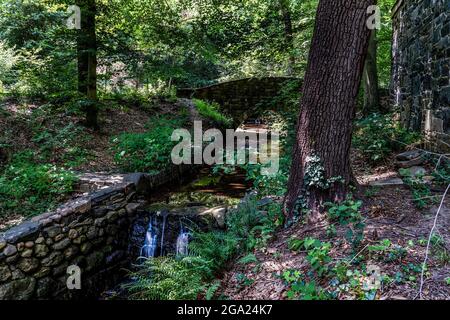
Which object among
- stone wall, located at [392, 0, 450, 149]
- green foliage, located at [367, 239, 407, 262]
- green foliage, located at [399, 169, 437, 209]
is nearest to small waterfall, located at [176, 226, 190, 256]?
green foliage, located at [367, 239, 407, 262]

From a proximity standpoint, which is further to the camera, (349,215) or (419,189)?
(419,189)

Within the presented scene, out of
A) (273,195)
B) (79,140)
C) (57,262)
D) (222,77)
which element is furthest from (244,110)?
(57,262)

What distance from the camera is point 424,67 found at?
648 cm

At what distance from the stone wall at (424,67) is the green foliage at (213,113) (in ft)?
19.6

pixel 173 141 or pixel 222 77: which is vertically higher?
pixel 222 77

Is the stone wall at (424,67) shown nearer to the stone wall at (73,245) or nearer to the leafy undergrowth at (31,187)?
the stone wall at (73,245)

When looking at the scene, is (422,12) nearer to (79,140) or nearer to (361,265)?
(361,265)

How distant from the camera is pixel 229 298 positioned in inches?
129

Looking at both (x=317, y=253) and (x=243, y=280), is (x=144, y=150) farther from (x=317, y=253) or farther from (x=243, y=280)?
(x=317, y=253)

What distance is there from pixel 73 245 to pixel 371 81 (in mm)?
8352

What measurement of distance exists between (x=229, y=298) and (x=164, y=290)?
0.89 m

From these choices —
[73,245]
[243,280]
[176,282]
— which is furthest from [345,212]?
[73,245]

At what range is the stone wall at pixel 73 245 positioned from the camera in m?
4.21

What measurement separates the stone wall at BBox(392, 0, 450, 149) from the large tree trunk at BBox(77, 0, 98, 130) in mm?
6738
